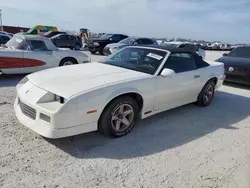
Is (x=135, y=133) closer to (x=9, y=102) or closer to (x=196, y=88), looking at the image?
(x=196, y=88)

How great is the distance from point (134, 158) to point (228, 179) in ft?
3.81

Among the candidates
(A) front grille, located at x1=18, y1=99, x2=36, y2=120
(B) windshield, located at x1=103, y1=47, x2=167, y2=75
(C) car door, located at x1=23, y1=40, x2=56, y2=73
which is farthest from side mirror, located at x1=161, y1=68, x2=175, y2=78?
(C) car door, located at x1=23, y1=40, x2=56, y2=73

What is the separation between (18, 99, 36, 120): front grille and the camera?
3.04m

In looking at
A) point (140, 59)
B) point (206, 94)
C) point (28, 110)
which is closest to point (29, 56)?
point (140, 59)

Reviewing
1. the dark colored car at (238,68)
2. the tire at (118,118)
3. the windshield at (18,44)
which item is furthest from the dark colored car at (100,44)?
the tire at (118,118)

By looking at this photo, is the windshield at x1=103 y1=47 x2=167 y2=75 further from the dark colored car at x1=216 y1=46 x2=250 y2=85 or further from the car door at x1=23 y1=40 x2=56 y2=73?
the dark colored car at x1=216 y1=46 x2=250 y2=85

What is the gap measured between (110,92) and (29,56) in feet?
15.8

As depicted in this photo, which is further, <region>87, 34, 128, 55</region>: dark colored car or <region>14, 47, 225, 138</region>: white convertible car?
<region>87, 34, 128, 55</region>: dark colored car

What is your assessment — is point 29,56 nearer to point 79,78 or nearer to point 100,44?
point 79,78

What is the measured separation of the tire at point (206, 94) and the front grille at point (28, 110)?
3.54m

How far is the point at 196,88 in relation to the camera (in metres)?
4.82

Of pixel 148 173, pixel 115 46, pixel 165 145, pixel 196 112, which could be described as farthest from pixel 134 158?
pixel 115 46

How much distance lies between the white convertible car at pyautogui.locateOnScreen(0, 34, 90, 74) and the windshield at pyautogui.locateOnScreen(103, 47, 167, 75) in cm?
346

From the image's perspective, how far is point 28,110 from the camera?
124 inches
